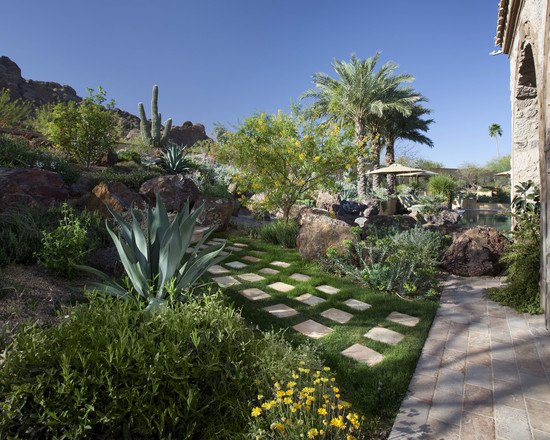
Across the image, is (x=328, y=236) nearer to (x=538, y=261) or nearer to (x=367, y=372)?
(x=538, y=261)

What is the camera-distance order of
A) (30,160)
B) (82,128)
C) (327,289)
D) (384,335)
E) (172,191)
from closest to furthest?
(384,335) → (327,289) → (172,191) → (30,160) → (82,128)

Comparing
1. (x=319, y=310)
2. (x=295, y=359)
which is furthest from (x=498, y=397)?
(x=319, y=310)

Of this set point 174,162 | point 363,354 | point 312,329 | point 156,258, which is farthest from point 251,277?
point 174,162

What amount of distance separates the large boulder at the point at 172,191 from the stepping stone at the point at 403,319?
5577 mm

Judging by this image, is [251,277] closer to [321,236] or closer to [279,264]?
[279,264]

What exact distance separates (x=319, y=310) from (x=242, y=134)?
203 inches

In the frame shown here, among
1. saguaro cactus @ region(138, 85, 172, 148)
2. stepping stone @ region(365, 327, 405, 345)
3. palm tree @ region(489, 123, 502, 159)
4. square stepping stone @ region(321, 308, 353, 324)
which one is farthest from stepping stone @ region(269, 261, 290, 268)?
palm tree @ region(489, 123, 502, 159)

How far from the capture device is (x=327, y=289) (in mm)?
4668

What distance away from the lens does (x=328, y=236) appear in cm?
594

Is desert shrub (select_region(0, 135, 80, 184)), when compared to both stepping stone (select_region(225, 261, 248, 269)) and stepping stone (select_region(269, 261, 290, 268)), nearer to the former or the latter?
stepping stone (select_region(225, 261, 248, 269))

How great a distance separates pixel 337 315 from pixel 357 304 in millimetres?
490

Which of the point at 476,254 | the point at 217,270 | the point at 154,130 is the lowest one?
the point at 217,270

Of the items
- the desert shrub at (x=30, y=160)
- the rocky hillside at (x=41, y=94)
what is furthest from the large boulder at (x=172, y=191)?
the rocky hillside at (x=41, y=94)

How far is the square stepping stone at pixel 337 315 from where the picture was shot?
369cm
